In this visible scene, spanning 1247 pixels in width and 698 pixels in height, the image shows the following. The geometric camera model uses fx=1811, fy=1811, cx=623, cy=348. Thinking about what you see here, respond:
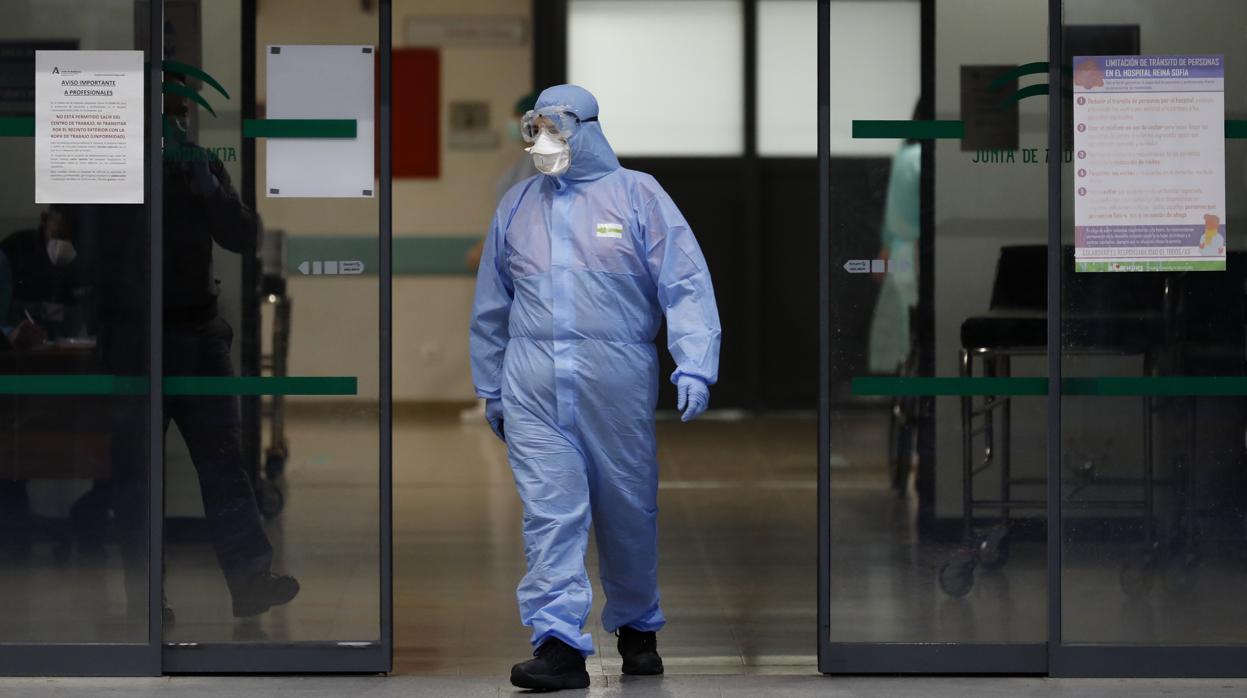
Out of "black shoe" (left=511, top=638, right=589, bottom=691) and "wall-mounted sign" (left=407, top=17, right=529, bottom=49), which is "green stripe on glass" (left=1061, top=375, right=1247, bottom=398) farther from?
"wall-mounted sign" (left=407, top=17, right=529, bottom=49)

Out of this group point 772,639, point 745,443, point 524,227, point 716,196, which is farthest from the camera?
point 716,196

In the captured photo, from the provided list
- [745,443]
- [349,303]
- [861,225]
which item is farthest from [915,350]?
[745,443]

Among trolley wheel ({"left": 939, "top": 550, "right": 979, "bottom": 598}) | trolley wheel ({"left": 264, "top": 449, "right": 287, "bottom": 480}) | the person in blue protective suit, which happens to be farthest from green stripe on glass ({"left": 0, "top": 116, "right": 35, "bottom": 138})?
trolley wheel ({"left": 939, "top": 550, "right": 979, "bottom": 598})

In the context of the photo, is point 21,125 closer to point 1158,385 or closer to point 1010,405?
point 1010,405

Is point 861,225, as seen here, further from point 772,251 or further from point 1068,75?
point 772,251

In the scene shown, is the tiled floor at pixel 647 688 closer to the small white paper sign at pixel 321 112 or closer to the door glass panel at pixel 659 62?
the small white paper sign at pixel 321 112

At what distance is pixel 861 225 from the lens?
4688 millimetres

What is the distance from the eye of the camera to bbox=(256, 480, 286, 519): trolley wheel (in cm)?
474

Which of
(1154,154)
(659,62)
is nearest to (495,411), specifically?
(1154,154)

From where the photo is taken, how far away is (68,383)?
15.3 ft

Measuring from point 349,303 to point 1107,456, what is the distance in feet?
6.61

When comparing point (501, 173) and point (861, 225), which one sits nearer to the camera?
point (861, 225)

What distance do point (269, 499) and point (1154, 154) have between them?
247 cm

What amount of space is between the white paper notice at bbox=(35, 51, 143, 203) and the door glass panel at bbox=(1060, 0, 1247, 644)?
7.88ft
